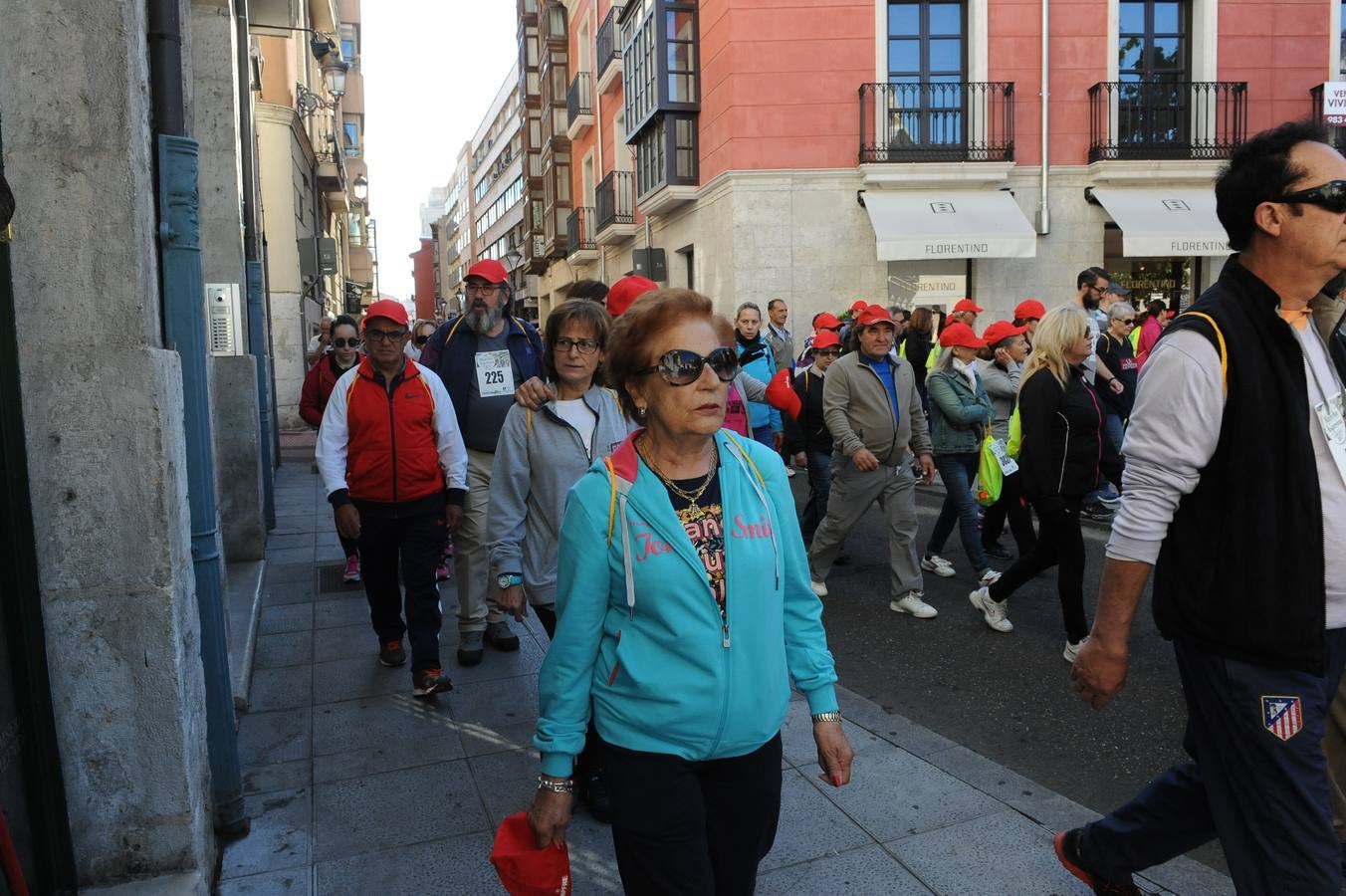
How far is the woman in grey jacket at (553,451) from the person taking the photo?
379 cm

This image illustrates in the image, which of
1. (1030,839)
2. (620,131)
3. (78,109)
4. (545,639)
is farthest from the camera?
(620,131)

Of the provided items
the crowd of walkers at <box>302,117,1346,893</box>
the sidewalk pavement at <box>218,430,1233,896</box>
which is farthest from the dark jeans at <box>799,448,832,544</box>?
the crowd of walkers at <box>302,117,1346,893</box>

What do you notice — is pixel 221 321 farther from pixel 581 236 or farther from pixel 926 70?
pixel 581 236

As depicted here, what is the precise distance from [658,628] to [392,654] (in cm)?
367

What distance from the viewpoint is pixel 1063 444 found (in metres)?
5.51

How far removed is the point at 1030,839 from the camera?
11.0 feet

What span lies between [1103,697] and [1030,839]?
3.53 ft

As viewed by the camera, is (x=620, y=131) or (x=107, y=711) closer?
(x=107, y=711)

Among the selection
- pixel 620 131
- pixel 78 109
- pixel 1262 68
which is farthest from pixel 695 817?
pixel 620 131

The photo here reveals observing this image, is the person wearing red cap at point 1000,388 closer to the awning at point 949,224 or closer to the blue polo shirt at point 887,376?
the blue polo shirt at point 887,376

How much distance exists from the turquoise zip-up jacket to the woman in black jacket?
3.59m

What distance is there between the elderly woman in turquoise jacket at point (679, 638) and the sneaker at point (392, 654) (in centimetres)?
344

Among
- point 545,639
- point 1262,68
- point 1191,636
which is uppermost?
point 1262,68

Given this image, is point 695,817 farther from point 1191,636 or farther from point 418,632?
point 418,632
